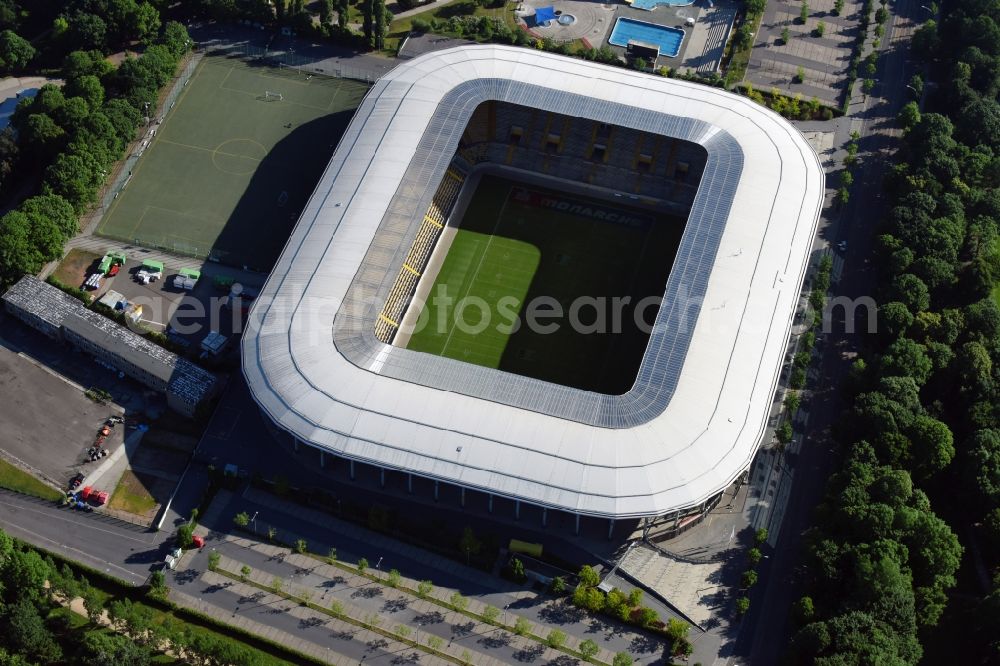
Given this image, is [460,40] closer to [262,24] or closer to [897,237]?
[262,24]

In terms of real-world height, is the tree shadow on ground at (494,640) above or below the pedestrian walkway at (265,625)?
above

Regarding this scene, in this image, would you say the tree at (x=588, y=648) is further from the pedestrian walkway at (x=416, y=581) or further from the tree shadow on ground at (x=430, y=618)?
the tree shadow on ground at (x=430, y=618)

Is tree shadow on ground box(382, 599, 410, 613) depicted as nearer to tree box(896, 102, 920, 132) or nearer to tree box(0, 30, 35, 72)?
tree box(896, 102, 920, 132)

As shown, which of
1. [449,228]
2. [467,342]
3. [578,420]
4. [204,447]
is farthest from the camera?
[449,228]

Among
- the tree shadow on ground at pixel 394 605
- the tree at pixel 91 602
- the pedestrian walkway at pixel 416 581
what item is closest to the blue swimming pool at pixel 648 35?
the pedestrian walkway at pixel 416 581

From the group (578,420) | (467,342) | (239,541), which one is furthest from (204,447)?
(578,420)
